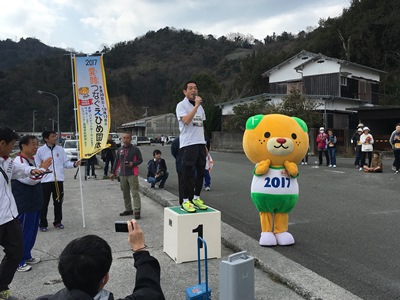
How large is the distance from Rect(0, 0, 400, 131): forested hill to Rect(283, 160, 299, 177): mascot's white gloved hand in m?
33.6

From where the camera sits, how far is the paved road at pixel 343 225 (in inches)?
169

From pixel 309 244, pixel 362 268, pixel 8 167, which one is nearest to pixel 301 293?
pixel 362 268

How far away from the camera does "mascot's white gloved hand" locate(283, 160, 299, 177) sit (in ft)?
16.7

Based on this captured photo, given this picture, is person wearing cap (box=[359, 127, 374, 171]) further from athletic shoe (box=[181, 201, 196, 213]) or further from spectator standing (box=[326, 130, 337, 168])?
athletic shoe (box=[181, 201, 196, 213])

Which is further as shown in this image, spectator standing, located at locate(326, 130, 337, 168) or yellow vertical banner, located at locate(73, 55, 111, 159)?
spectator standing, located at locate(326, 130, 337, 168)

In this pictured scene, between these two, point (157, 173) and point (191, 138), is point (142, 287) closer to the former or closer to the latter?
point (191, 138)

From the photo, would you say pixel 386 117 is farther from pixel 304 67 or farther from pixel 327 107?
pixel 304 67

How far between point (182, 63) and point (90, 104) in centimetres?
9138

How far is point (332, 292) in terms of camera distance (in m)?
3.65

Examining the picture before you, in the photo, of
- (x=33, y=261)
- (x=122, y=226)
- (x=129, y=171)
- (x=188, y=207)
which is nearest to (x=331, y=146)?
(x=129, y=171)

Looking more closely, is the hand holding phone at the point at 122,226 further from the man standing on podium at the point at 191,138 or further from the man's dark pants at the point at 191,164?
the man's dark pants at the point at 191,164

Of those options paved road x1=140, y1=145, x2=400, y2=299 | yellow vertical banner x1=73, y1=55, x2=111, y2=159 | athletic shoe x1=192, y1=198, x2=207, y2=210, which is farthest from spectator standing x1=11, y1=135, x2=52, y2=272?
paved road x1=140, y1=145, x2=400, y2=299

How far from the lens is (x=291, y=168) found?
512 cm

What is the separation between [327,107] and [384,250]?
24.9 metres
